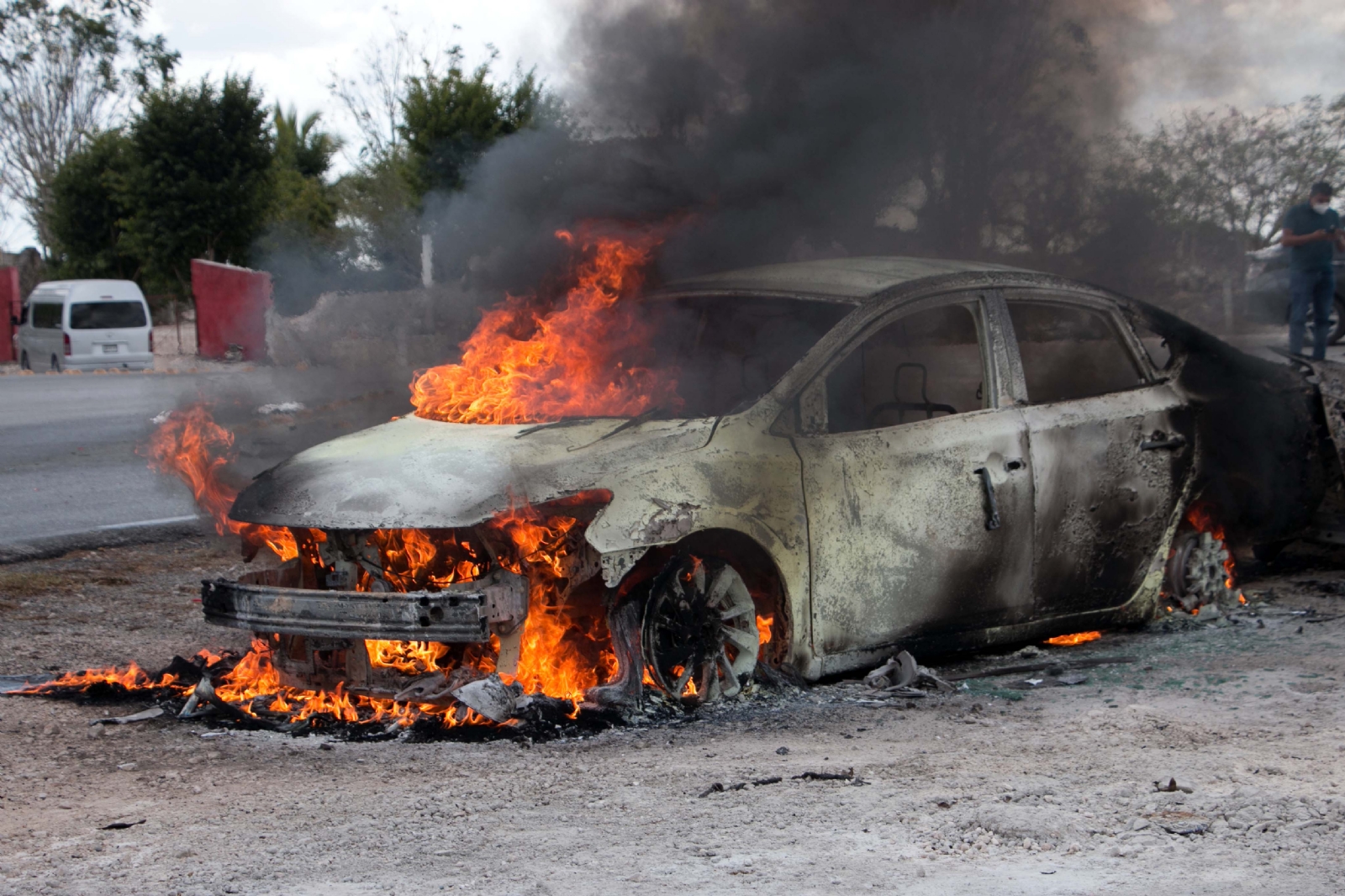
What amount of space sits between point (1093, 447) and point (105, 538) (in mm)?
6231

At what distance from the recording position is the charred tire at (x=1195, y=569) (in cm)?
611

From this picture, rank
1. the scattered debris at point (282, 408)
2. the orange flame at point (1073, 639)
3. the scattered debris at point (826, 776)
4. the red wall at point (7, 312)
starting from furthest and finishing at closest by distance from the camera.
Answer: the red wall at point (7, 312) → the scattered debris at point (282, 408) → the orange flame at point (1073, 639) → the scattered debris at point (826, 776)

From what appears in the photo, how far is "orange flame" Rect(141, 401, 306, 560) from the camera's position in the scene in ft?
17.1

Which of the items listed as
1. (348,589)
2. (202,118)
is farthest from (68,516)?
(202,118)

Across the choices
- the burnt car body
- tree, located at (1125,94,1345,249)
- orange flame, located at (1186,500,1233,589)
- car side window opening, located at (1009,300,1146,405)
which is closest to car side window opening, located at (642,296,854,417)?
the burnt car body

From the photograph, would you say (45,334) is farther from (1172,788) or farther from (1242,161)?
(1172,788)

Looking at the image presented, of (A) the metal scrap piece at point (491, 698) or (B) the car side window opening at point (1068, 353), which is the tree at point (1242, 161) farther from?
(A) the metal scrap piece at point (491, 698)

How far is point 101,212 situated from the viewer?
118ft

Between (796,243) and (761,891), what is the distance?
4.53 m

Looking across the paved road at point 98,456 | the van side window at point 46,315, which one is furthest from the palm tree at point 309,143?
the paved road at point 98,456

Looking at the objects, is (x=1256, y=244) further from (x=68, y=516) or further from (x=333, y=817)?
(x=333, y=817)

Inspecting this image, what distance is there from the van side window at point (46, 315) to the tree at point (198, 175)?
589cm

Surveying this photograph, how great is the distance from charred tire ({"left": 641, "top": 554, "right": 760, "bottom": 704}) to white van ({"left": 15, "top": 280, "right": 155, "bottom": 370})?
23.8 m

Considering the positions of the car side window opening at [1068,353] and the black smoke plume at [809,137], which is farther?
the black smoke plume at [809,137]
